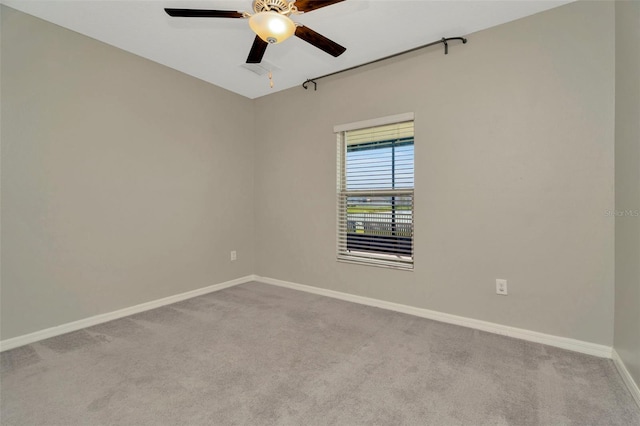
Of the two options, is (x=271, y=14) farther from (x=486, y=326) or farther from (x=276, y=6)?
(x=486, y=326)

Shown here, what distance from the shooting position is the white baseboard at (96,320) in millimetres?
2213

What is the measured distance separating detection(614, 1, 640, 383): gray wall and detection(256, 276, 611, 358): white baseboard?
6.6 inches

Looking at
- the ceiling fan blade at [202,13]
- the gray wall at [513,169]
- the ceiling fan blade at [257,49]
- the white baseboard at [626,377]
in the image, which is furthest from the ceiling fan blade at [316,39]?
the white baseboard at [626,377]

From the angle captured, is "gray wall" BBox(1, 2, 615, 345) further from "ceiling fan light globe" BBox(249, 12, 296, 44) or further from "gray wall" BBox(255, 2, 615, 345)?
"ceiling fan light globe" BBox(249, 12, 296, 44)

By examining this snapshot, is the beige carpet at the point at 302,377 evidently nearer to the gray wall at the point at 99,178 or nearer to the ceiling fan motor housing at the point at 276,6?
the gray wall at the point at 99,178

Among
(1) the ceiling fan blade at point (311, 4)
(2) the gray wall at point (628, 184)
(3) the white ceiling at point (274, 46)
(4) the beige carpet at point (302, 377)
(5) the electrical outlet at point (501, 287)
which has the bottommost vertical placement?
(4) the beige carpet at point (302, 377)

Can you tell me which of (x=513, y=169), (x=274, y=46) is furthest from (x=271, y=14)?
(x=513, y=169)

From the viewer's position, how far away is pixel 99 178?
2656 millimetres

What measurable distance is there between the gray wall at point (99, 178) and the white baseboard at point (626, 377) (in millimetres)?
3663

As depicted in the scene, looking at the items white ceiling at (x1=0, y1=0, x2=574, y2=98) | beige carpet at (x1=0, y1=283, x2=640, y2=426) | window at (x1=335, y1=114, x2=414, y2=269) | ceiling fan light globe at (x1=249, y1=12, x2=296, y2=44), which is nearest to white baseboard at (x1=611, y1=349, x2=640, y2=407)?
beige carpet at (x1=0, y1=283, x2=640, y2=426)

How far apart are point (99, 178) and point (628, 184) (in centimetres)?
396

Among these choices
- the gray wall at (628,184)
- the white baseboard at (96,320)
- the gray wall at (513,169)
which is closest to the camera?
the gray wall at (628,184)

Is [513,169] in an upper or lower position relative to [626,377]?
upper

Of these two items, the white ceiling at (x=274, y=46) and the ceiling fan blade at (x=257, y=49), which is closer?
the ceiling fan blade at (x=257, y=49)
